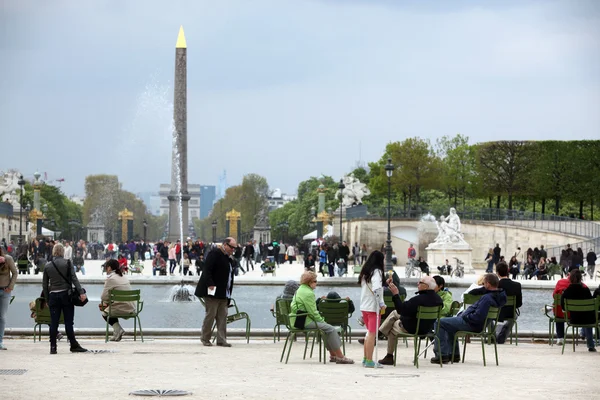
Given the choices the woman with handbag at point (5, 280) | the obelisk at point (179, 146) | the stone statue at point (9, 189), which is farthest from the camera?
the stone statue at point (9, 189)

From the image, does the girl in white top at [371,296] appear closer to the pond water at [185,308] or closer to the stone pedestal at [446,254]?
the pond water at [185,308]

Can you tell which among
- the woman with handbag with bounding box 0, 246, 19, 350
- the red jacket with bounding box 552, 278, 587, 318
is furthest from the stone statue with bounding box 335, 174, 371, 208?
the woman with handbag with bounding box 0, 246, 19, 350

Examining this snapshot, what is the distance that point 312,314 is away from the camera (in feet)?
37.6

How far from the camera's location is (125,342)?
1400 cm

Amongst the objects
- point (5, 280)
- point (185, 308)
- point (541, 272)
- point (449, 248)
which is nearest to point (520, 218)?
point (449, 248)

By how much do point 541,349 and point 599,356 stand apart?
3.23ft

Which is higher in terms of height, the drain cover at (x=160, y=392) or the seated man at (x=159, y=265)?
the seated man at (x=159, y=265)

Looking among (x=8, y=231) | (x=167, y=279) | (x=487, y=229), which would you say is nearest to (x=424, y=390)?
(x=167, y=279)

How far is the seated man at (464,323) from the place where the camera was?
11.6 m

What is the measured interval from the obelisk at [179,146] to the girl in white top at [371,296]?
39842mm

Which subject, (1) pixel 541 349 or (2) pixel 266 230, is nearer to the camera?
(1) pixel 541 349

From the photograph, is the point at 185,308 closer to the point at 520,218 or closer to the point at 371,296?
the point at 371,296

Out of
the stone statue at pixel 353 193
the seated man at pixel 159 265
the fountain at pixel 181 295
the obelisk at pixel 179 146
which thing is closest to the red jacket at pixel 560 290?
the fountain at pixel 181 295

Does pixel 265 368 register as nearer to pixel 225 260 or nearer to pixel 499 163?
pixel 225 260
